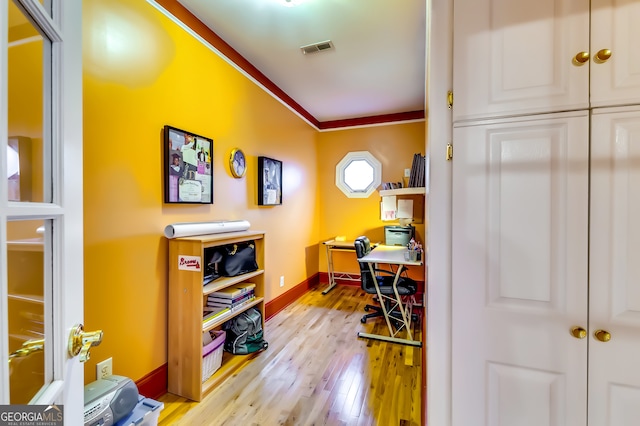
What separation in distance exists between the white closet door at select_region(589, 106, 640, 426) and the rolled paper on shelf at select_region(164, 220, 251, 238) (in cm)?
201

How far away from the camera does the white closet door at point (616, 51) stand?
2.57 feet

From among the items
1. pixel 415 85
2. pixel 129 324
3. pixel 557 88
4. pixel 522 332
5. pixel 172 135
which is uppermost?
pixel 415 85

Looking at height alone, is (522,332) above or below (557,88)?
below

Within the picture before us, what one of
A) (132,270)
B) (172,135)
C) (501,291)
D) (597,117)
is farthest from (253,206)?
(597,117)

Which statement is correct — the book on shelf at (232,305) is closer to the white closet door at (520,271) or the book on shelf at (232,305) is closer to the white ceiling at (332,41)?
the white closet door at (520,271)

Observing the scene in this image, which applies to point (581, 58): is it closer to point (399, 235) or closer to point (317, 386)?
point (317, 386)

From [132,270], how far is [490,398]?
1897mm

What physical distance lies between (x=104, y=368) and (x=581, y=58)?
248 cm

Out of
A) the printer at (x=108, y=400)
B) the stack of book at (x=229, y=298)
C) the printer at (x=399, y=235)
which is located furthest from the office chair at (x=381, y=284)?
the printer at (x=108, y=400)

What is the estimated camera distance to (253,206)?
2840 millimetres

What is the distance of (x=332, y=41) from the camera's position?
7.73 ft

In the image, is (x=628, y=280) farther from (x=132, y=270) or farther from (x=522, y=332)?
(x=132, y=270)

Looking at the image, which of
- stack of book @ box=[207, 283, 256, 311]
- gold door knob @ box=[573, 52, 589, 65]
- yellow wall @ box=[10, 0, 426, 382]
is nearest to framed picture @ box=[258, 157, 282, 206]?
yellow wall @ box=[10, 0, 426, 382]

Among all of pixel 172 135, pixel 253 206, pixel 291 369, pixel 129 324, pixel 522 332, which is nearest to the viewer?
pixel 522 332
